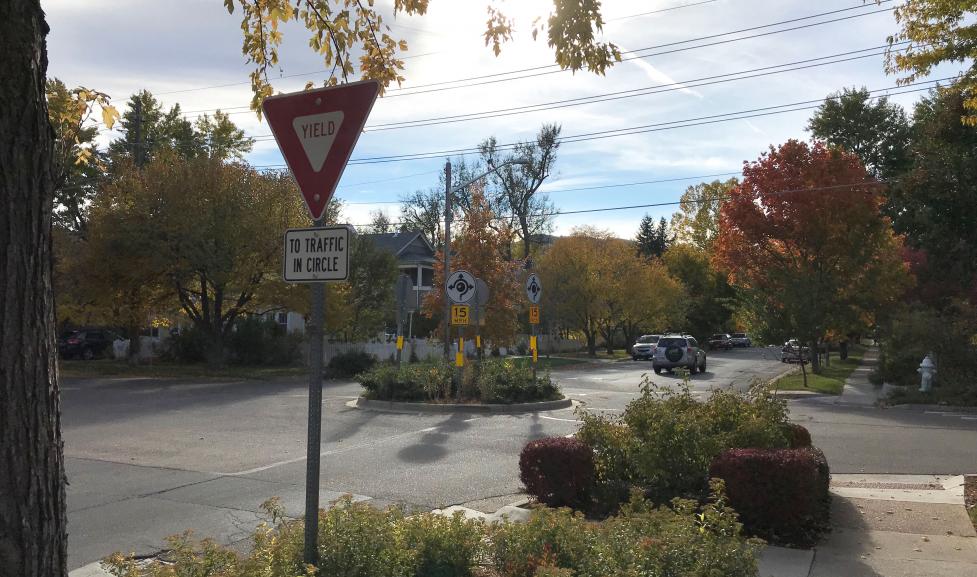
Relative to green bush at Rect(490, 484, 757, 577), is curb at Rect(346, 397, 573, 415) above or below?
below

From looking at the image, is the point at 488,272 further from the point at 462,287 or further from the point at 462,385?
the point at 462,287

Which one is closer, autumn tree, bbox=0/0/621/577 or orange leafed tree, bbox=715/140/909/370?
autumn tree, bbox=0/0/621/577

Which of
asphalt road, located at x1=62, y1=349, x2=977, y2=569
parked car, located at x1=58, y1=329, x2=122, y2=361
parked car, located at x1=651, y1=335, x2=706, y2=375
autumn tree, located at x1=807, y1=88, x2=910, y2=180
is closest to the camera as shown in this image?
asphalt road, located at x1=62, y1=349, x2=977, y2=569

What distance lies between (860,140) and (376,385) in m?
44.8

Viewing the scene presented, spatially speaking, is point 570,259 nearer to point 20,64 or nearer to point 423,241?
point 423,241

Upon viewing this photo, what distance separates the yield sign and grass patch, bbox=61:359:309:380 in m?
26.2

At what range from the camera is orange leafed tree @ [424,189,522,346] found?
3216cm

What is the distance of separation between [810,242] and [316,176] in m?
27.1

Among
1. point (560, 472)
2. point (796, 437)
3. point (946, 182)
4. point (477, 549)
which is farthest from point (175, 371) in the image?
point (477, 549)

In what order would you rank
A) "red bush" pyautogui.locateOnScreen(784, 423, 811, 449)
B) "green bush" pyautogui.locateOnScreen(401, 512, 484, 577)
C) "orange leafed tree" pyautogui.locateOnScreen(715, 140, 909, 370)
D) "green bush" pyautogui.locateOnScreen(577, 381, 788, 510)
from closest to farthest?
"green bush" pyautogui.locateOnScreen(401, 512, 484, 577), "green bush" pyautogui.locateOnScreen(577, 381, 788, 510), "red bush" pyautogui.locateOnScreen(784, 423, 811, 449), "orange leafed tree" pyautogui.locateOnScreen(715, 140, 909, 370)

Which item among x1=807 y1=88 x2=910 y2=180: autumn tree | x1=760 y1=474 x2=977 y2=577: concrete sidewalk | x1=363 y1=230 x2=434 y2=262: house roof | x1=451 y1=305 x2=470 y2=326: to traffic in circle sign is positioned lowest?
x1=760 y1=474 x2=977 y2=577: concrete sidewalk

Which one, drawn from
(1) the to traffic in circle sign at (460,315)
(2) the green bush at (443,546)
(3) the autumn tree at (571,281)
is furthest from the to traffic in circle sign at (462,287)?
(3) the autumn tree at (571,281)

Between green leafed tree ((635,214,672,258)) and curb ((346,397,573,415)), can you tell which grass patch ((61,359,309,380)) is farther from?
green leafed tree ((635,214,672,258))

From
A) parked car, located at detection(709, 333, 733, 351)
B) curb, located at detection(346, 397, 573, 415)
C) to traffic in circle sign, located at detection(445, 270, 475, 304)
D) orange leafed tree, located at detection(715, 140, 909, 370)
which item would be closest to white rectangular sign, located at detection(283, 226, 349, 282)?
curb, located at detection(346, 397, 573, 415)
